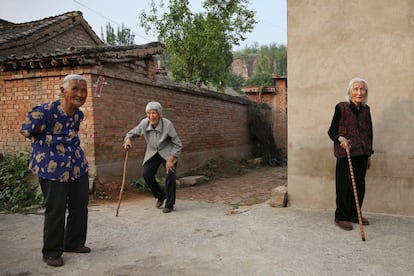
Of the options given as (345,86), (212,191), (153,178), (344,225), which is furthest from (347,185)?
(212,191)

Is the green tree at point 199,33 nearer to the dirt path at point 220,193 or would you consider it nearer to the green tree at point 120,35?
the dirt path at point 220,193

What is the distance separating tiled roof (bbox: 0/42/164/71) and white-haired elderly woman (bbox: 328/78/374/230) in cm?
452

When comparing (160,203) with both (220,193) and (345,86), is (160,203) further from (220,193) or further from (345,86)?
(345,86)

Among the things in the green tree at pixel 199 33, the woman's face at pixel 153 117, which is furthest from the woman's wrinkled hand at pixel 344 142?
the green tree at pixel 199 33

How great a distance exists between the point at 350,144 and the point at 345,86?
0.98 m

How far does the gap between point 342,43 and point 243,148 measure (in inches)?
384

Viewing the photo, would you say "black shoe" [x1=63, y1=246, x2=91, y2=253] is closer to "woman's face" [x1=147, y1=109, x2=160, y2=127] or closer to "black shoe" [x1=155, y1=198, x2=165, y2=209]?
"black shoe" [x1=155, y1=198, x2=165, y2=209]

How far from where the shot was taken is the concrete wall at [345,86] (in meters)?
4.05

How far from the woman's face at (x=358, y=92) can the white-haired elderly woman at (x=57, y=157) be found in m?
2.89

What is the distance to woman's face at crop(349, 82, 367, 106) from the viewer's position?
366 cm

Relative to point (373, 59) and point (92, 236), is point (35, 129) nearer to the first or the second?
point (92, 236)

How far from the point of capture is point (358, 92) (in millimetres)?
3668

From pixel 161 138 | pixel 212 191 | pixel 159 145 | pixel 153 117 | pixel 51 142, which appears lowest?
pixel 212 191

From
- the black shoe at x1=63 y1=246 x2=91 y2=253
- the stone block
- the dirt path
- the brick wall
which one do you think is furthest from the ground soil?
the black shoe at x1=63 y1=246 x2=91 y2=253
